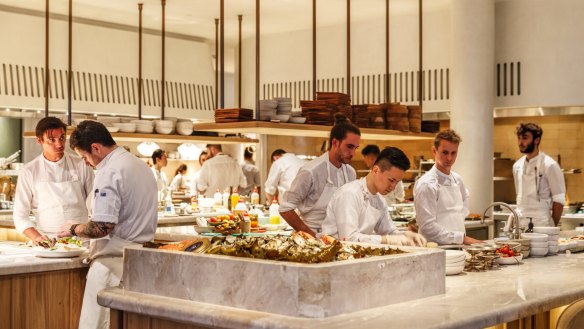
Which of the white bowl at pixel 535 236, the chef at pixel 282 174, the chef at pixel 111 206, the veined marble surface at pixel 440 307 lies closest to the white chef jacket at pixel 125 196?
the chef at pixel 111 206

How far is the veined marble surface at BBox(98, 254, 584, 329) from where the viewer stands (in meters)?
2.99

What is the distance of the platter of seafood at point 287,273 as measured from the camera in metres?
3.04

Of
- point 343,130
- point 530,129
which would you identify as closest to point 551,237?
point 343,130

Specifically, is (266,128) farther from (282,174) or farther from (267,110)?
(282,174)

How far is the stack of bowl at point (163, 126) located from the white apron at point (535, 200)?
3.45 metres

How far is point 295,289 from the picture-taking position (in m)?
3.03

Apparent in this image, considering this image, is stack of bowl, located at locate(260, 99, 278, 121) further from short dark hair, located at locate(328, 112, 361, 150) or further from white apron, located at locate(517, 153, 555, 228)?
white apron, located at locate(517, 153, 555, 228)

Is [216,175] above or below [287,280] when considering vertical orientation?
above

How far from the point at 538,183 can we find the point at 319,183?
255cm

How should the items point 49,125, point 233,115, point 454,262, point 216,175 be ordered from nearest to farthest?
point 454,262
point 49,125
point 233,115
point 216,175

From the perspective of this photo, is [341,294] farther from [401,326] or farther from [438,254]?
[438,254]

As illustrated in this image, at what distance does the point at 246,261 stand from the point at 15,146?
8475 millimetres

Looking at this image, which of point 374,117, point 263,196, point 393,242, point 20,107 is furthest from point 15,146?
point 393,242

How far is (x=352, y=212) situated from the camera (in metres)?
4.78
